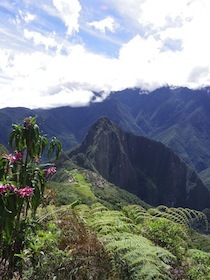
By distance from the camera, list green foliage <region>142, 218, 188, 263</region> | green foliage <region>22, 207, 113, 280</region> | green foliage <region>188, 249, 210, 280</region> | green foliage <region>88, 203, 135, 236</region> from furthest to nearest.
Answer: green foliage <region>142, 218, 188, 263</region> → green foliage <region>88, 203, 135, 236</region> → green foliage <region>188, 249, 210, 280</region> → green foliage <region>22, 207, 113, 280</region>

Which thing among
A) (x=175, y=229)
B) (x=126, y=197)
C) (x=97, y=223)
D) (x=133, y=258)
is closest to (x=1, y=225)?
(x=133, y=258)

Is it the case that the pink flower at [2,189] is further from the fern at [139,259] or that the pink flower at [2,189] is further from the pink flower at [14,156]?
the fern at [139,259]

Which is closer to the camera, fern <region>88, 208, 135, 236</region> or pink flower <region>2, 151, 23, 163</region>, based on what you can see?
pink flower <region>2, 151, 23, 163</region>

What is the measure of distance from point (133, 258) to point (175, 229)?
111 inches

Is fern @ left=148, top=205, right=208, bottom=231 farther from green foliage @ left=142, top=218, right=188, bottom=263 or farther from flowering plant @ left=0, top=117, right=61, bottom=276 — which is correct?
flowering plant @ left=0, top=117, right=61, bottom=276

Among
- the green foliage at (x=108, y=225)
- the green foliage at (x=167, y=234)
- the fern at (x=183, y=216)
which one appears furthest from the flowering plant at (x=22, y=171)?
the fern at (x=183, y=216)

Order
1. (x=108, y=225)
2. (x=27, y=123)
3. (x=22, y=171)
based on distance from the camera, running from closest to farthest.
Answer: (x=22, y=171)
(x=27, y=123)
(x=108, y=225)

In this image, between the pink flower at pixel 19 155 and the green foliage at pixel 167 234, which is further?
the green foliage at pixel 167 234

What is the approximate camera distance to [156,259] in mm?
6465

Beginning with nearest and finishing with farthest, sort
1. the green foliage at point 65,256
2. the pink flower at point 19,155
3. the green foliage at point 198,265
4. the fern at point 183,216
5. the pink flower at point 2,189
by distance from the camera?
the pink flower at point 2,189 → the green foliage at point 65,256 → the pink flower at point 19,155 → the green foliage at point 198,265 → the fern at point 183,216

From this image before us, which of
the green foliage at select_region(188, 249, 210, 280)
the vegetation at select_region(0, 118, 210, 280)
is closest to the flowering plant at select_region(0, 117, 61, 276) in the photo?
the vegetation at select_region(0, 118, 210, 280)

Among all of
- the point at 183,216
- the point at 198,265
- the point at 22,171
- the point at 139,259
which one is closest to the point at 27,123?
the point at 22,171

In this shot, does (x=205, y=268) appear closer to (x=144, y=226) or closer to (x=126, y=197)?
(x=144, y=226)

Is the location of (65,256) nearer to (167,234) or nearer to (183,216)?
(167,234)
